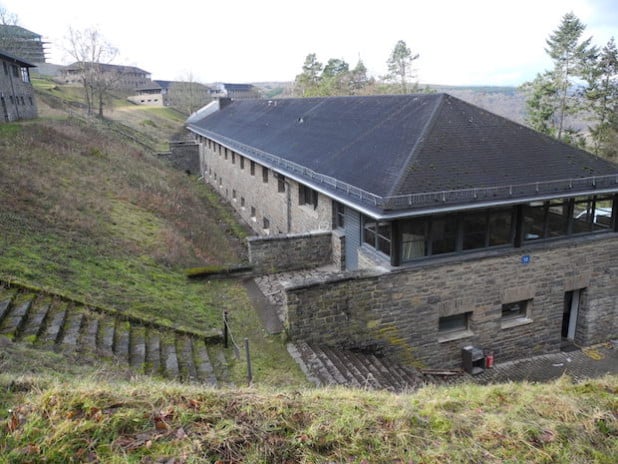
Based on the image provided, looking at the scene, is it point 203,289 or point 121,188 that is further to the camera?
point 121,188

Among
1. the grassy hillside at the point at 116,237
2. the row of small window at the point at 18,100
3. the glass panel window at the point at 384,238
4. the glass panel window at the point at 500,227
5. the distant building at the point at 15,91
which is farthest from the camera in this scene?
the row of small window at the point at 18,100

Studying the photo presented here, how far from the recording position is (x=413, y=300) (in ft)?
38.2

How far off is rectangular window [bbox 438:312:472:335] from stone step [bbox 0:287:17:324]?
966 centimetres

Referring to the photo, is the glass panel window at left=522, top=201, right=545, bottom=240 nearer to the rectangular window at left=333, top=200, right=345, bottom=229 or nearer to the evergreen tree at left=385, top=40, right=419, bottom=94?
the rectangular window at left=333, top=200, right=345, bottom=229

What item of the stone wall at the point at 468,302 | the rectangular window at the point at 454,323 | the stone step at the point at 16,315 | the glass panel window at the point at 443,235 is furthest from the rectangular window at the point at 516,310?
the stone step at the point at 16,315

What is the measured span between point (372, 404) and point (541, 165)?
972 centimetres

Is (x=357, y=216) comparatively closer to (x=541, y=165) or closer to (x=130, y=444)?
(x=541, y=165)

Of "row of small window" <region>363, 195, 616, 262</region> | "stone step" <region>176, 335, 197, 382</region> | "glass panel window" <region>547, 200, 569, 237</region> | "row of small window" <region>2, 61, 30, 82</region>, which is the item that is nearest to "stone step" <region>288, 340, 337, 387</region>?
"stone step" <region>176, 335, 197, 382</region>

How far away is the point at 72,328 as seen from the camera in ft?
29.5

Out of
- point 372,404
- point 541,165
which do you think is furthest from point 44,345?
point 541,165

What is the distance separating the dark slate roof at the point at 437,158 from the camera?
1131 cm

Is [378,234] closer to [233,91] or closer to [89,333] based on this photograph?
[89,333]

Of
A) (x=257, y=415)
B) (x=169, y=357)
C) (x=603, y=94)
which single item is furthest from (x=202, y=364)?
(x=603, y=94)

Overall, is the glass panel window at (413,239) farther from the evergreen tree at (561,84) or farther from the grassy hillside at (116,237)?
the evergreen tree at (561,84)
